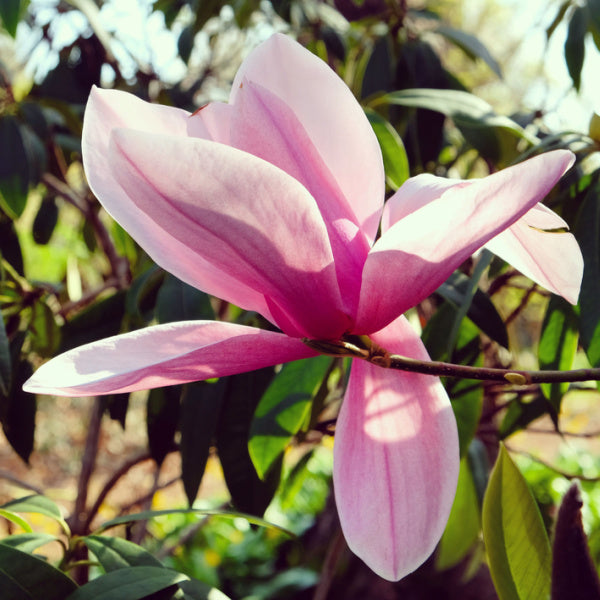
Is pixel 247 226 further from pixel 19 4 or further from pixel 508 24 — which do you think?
pixel 508 24

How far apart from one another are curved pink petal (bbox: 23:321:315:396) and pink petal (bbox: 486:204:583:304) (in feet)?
0.43

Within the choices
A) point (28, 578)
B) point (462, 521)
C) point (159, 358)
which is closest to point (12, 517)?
point (28, 578)

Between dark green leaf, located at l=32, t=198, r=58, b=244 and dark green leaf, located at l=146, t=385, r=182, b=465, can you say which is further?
dark green leaf, located at l=32, t=198, r=58, b=244

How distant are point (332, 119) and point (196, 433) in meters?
0.40

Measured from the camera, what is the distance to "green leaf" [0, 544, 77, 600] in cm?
41

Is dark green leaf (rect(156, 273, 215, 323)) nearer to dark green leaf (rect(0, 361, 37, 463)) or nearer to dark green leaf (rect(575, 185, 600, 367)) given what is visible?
dark green leaf (rect(0, 361, 37, 463))

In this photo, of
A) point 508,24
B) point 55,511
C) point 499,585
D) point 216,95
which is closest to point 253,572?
point 216,95

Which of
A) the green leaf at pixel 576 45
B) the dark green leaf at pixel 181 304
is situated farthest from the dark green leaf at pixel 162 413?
the green leaf at pixel 576 45

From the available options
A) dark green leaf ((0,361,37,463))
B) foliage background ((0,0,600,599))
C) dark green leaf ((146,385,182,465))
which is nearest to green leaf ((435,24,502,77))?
foliage background ((0,0,600,599))

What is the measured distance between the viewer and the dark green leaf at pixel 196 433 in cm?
68

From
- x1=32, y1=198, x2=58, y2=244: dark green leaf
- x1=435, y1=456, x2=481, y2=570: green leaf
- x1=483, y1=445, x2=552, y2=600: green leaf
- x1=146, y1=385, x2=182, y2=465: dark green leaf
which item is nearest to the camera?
x1=483, y1=445, x2=552, y2=600: green leaf

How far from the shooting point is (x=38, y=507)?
1.93 ft

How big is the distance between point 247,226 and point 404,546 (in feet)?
0.59

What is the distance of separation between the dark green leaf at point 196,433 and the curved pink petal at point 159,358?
33cm
